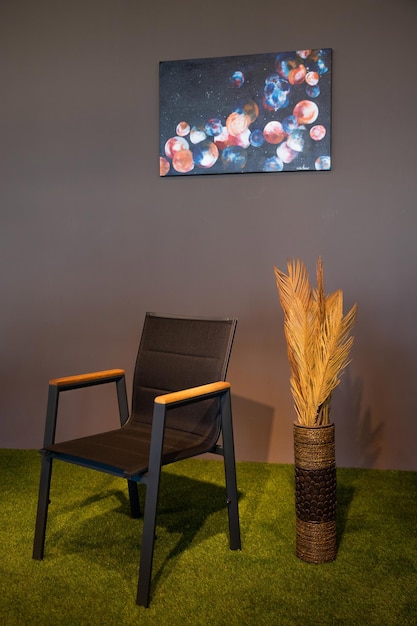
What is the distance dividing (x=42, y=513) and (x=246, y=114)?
2.37 m

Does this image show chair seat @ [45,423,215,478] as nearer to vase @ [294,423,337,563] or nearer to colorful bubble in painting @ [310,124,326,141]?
vase @ [294,423,337,563]

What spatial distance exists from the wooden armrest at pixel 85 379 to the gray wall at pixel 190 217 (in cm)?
108

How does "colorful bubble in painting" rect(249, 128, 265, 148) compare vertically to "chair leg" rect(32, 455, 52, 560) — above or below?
above

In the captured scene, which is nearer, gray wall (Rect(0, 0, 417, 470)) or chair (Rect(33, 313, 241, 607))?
chair (Rect(33, 313, 241, 607))

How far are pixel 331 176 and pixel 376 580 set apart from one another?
7.03 feet

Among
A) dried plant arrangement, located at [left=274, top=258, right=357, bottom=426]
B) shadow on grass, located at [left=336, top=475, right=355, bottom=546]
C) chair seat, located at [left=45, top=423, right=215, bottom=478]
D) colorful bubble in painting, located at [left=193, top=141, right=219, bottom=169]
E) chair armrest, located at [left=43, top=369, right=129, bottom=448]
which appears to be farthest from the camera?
colorful bubble in painting, located at [left=193, top=141, right=219, bottom=169]

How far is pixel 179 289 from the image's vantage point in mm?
3703

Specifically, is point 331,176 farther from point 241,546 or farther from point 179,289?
point 241,546

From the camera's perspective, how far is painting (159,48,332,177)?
11.3ft

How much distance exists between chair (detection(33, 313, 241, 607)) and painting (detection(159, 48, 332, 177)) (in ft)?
4.08

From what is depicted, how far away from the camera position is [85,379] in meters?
2.57

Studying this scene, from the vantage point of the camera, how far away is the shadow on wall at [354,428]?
3.50m

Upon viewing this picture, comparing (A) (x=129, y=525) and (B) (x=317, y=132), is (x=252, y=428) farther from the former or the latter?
(B) (x=317, y=132)

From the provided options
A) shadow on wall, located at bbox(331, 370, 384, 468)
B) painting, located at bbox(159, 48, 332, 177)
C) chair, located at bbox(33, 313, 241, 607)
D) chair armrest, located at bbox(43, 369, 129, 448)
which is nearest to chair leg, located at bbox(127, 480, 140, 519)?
chair, located at bbox(33, 313, 241, 607)
